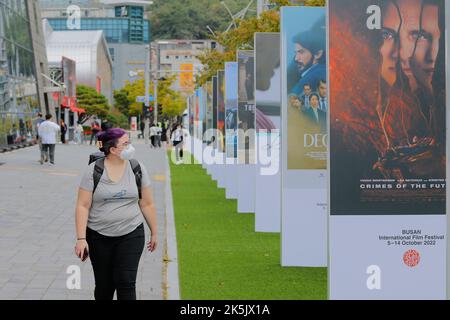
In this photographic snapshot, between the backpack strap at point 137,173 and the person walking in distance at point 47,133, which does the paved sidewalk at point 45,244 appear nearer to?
the backpack strap at point 137,173

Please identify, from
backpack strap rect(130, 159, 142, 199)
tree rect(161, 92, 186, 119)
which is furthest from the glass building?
tree rect(161, 92, 186, 119)

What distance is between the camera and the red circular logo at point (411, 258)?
886 centimetres

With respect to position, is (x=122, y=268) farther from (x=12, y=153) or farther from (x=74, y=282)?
(x=12, y=153)

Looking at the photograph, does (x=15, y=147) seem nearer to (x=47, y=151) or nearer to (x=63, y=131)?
(x=47, y=151)

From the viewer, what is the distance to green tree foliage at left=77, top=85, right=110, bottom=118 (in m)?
125

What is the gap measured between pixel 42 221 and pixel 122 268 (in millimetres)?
9788

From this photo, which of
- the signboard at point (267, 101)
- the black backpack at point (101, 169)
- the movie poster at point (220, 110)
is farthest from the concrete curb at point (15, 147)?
the black backpack at point (101, 169)

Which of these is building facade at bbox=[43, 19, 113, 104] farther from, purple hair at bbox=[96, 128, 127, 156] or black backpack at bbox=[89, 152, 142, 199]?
purple hair at bbox=[96, 128, 127, 156]

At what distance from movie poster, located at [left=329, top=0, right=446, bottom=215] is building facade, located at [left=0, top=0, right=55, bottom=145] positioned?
3726 cm

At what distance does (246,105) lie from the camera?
792 inches

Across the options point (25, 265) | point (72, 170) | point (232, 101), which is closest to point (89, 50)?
point (72, 170)

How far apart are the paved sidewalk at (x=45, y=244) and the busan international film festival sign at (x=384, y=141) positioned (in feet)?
7.21

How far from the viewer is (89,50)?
144m

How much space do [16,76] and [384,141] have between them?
147ft
